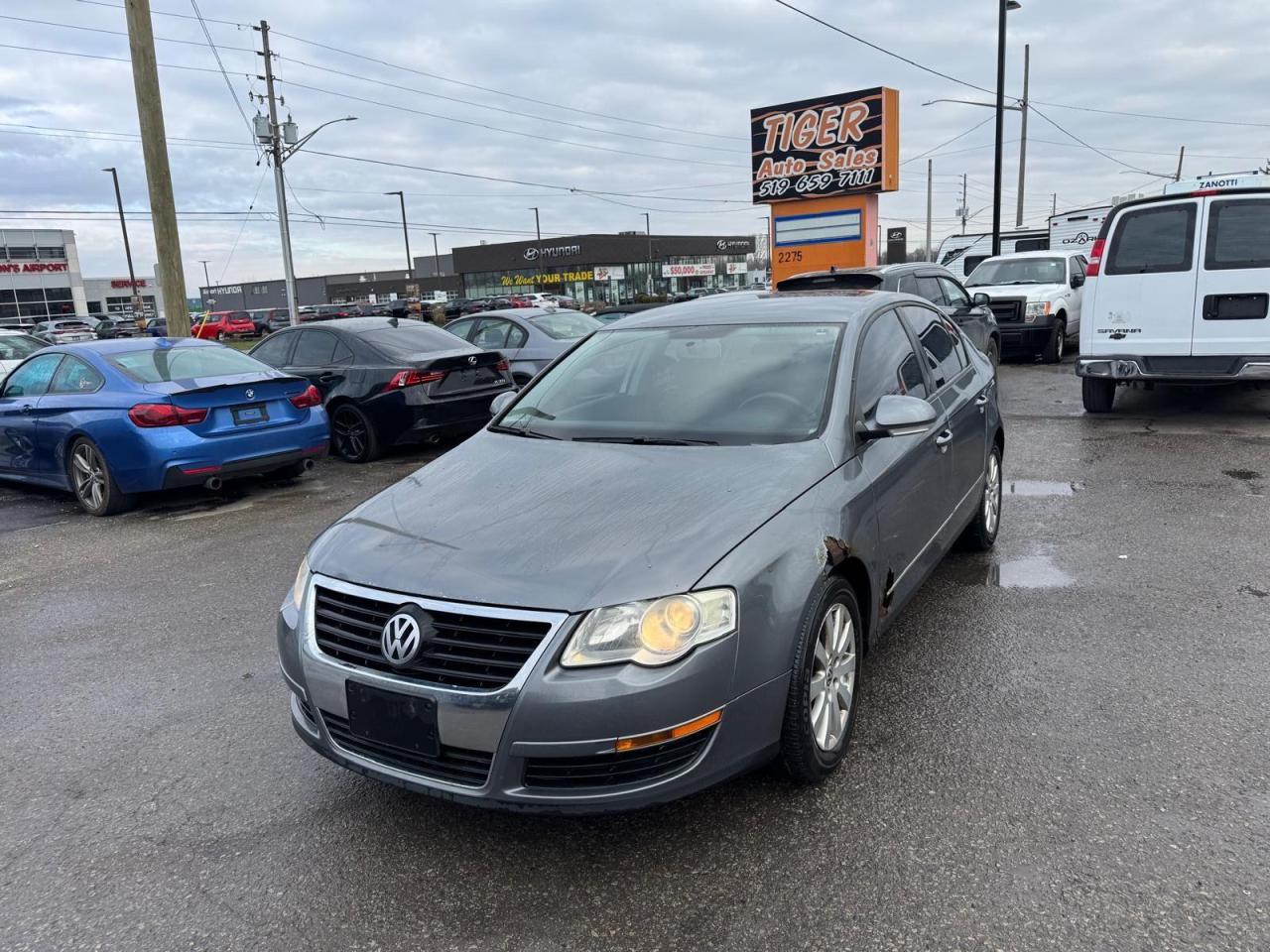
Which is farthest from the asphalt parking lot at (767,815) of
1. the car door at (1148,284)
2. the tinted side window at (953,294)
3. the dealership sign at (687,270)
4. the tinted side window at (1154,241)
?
the dealership sign at (687,270)

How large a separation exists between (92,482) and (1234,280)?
33.6ft

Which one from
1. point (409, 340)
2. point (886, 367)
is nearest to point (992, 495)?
point (886, 367)

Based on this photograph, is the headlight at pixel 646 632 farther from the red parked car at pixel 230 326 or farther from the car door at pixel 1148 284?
the red parked car at pixel 230 326

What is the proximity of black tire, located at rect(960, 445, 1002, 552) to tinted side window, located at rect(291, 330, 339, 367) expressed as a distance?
699 cm

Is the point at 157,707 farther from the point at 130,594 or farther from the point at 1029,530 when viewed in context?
the point at 1029,530

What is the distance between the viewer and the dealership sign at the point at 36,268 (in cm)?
7450

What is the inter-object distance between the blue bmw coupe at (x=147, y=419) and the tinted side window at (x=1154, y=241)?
7818 mm

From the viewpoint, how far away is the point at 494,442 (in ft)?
12.7

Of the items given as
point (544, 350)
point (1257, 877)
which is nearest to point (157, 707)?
point (1257, 877)

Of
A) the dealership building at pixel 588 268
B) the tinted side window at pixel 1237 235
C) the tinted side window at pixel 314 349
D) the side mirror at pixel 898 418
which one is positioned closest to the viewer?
the side mirror at pixel 898 418

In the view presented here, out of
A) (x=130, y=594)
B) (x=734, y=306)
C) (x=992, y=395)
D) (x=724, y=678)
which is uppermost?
(x=734, y=306)

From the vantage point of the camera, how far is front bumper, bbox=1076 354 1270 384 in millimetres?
8383

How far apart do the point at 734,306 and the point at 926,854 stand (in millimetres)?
2687

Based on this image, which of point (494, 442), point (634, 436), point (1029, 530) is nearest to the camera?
point (634, 436)
